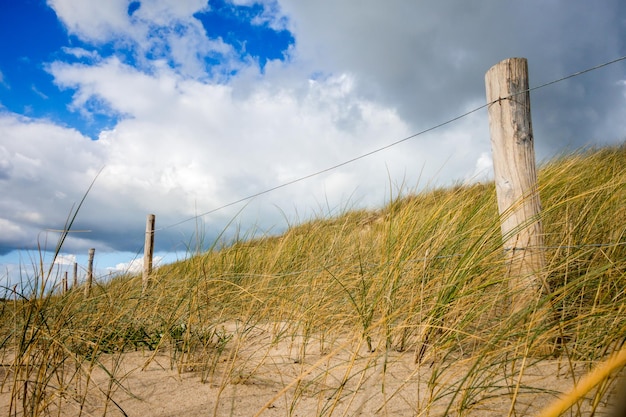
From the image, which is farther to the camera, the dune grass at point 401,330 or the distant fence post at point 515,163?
the distant fence post at point 515,163

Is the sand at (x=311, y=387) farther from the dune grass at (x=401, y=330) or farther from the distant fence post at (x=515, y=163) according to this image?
the distant fence post at (x=515, y=163)

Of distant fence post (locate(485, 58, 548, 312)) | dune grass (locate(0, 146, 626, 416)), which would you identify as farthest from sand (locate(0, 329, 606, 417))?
distant fence post (locate(485, 58, 548, 312))

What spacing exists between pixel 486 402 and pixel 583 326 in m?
0.61

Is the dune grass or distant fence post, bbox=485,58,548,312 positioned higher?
distant fence post, bbox=485,58,548,312

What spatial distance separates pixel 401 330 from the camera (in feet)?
7.36

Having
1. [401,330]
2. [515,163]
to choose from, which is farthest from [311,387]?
[515,163]

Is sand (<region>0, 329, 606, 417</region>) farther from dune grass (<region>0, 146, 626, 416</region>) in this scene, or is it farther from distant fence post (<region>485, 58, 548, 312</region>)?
distant fence post (<region>485, 58, 548, 312</region>)

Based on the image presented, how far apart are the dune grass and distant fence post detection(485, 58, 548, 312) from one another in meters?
0.10

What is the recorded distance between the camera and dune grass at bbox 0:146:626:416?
166cm

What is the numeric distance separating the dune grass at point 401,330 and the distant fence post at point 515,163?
0.33 feet

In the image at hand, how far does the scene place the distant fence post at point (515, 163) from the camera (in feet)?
7.47

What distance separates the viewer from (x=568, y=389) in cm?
167

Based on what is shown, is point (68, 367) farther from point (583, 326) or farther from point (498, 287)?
point (583, 326)

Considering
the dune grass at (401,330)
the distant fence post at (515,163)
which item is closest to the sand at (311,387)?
the dune grass at (401,330)
